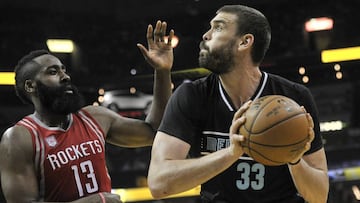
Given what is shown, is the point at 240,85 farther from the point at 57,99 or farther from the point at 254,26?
the point at 57,99

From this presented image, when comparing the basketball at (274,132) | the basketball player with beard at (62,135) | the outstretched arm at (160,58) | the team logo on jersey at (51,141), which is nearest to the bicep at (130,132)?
the basketball player with beard at (62,135)

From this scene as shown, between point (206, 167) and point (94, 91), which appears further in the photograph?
point (94, 91)

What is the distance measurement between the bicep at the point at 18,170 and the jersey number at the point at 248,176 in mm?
1329

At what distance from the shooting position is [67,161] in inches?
146

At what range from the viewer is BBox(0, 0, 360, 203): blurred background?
35.3 feet

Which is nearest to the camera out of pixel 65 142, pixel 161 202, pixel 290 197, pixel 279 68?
pixel 290 197

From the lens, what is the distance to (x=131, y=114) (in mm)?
11102

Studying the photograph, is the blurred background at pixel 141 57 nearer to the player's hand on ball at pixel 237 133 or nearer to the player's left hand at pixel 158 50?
the player's left hand at pixel 158 50

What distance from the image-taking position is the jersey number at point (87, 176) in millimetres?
3709

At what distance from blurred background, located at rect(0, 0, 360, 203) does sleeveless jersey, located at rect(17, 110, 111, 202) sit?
6.42 meters

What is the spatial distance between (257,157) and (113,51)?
9591 millimetres

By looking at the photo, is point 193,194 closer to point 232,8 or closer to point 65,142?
point 65,142

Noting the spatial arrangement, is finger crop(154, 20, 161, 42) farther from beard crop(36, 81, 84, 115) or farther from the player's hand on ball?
the player's hand on ball

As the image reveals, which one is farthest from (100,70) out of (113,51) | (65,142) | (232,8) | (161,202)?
(232,8)
